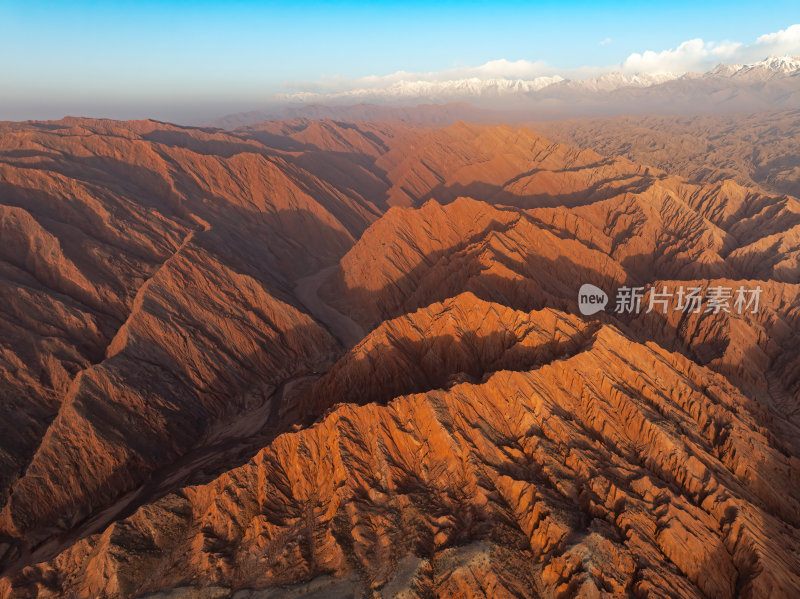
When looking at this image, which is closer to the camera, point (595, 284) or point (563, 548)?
point (563, 548)

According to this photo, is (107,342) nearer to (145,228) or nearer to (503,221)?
(145,228)

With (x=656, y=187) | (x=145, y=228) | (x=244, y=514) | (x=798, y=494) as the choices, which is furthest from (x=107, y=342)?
(x=656, y=187)

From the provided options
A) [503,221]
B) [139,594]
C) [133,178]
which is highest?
[133,178]

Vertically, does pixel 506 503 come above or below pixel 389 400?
above

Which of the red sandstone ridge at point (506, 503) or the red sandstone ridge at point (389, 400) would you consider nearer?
the red sandstone ridge at point (506, 503)

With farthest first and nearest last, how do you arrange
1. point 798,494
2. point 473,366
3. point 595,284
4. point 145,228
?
point 145,228 < point 595,284 < point 473,366 < point 798,494

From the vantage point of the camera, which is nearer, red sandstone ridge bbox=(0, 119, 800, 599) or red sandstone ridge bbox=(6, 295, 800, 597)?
red sandstone ridge bbox=(6, 295, 800, 597)

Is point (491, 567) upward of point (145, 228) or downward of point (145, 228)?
downward

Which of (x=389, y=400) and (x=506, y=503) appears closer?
(x=506, y=503)
